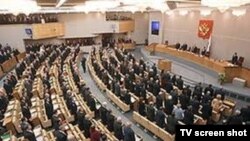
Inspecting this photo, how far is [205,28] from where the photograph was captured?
19.9m

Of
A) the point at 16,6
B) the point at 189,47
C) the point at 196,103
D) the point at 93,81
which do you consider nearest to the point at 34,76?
the point at 93,81

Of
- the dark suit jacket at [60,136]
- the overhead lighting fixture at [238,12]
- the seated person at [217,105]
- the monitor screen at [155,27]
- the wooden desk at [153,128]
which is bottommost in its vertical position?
the wooden desk at [153,128]

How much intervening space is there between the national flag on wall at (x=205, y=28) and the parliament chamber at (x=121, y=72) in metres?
0.07

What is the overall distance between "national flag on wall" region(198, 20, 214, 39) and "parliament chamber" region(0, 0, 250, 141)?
2.7 inches

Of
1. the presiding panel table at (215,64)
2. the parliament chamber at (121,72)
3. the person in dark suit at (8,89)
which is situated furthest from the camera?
the presiding panel table at (215,64)

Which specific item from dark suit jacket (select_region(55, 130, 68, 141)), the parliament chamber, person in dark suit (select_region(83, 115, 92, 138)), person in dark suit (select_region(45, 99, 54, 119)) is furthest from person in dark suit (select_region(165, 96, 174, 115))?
dark suit jacket (select_region(55, 130, 68, 141))

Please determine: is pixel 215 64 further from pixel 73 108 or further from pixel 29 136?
pixel 29 136

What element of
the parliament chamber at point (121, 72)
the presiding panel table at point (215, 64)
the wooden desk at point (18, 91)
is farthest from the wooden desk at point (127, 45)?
the wooden desk at point (18, 91)

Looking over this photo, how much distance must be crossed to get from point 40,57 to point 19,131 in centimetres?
972

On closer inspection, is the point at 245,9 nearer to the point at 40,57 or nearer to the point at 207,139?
the point at 40,57

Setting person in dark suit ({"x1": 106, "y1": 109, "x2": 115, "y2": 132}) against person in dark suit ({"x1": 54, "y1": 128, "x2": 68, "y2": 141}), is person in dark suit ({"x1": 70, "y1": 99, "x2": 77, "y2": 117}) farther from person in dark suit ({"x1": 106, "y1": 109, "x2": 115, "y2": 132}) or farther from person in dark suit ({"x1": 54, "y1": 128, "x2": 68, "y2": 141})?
person in dark suit ({"x1": 54, "y1": 128, "x2": 68, "y2": 141})

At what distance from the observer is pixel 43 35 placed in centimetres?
2316

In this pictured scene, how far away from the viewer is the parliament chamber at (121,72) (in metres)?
9.52

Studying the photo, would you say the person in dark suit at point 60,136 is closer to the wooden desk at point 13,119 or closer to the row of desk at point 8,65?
the wooden desk at point 13,119
